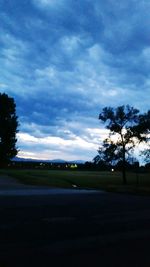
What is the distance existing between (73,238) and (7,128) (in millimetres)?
54191

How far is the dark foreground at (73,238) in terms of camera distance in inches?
350

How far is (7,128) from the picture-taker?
6469cm

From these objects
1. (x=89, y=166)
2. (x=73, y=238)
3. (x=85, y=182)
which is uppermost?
(x=89, y=166)

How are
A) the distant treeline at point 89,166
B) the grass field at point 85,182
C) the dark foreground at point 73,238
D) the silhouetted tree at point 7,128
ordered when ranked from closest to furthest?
the dark foreground at point 73,238, the grass field at point 85,182, the distant treeline at point 89,166, the silhouetted tree at point 7,128

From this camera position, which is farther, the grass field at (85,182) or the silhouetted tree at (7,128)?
the silhouetted tree at (7,128)

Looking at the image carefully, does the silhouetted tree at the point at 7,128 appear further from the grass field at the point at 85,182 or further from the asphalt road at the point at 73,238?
the asphalt road at the point at 73,238

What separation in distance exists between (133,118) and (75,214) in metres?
42.0

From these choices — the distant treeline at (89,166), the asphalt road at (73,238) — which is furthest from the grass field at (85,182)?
the asphalt road at (73,238)

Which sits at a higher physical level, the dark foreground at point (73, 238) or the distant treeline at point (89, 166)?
the distant treeline at point (89, 166)

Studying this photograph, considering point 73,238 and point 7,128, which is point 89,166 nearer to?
point 7,128

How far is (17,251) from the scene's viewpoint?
9672mm

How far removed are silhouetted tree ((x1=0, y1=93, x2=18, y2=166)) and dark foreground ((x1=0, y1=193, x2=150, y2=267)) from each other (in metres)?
46.0

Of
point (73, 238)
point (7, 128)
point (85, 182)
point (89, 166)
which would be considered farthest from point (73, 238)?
point (89, 166)

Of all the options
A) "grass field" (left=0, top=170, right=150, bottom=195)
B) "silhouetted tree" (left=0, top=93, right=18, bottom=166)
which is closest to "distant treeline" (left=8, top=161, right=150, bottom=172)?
"grass field" (left=0, top=170, right=150, bottom=195)
